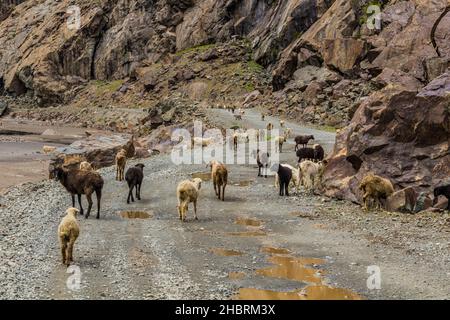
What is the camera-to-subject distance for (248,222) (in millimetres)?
21281

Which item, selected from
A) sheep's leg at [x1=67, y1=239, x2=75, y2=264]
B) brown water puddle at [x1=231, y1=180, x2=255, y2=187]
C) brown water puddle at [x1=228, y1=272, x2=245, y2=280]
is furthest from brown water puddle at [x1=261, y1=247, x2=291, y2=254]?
brown water puddle at [x1=231, y1=180, x2=255, y2=187]

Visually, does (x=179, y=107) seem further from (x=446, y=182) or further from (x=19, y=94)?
(x=19, y=94)

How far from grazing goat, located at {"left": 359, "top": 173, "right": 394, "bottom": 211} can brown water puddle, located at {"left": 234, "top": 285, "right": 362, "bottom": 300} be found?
9.55 meters

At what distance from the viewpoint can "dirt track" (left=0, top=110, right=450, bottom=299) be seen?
13.4 m

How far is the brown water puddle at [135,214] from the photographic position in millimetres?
22031

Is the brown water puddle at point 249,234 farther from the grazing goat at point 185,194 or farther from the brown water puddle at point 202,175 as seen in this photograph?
the brown water puddle at point 202,175

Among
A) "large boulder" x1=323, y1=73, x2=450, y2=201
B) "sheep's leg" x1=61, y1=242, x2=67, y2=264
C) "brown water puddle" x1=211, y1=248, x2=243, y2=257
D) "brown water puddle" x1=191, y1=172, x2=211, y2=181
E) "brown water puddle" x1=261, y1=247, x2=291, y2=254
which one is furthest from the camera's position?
"brown water puddle" x1=191, y1=172, x2=211, y2=181

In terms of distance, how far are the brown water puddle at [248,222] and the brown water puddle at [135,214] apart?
3725 millimetres

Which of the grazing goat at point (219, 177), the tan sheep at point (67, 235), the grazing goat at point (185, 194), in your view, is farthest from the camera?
the grazing goat at point (219, 177)

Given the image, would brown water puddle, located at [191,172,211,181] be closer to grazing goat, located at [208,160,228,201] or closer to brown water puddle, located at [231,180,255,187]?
brown water puddle, located at [231,180,255,187]

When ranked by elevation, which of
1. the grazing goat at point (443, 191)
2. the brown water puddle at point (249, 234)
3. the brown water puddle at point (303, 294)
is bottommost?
the brown water puddle at point (303, 294)

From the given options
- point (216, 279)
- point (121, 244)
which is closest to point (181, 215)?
point (121, 244)

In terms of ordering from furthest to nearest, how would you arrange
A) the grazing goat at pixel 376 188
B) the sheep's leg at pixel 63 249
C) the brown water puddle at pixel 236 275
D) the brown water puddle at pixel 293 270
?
the grazing goat at pixel 376 188
the sheep's leg at pixel 63 249
the brown water puddle at pixel 293 270
the brown water puddle at pixel 236 275

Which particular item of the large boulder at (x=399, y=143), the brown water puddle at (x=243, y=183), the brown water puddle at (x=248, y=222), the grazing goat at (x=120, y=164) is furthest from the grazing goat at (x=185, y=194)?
the grazing goat at (x=120, y=164)
